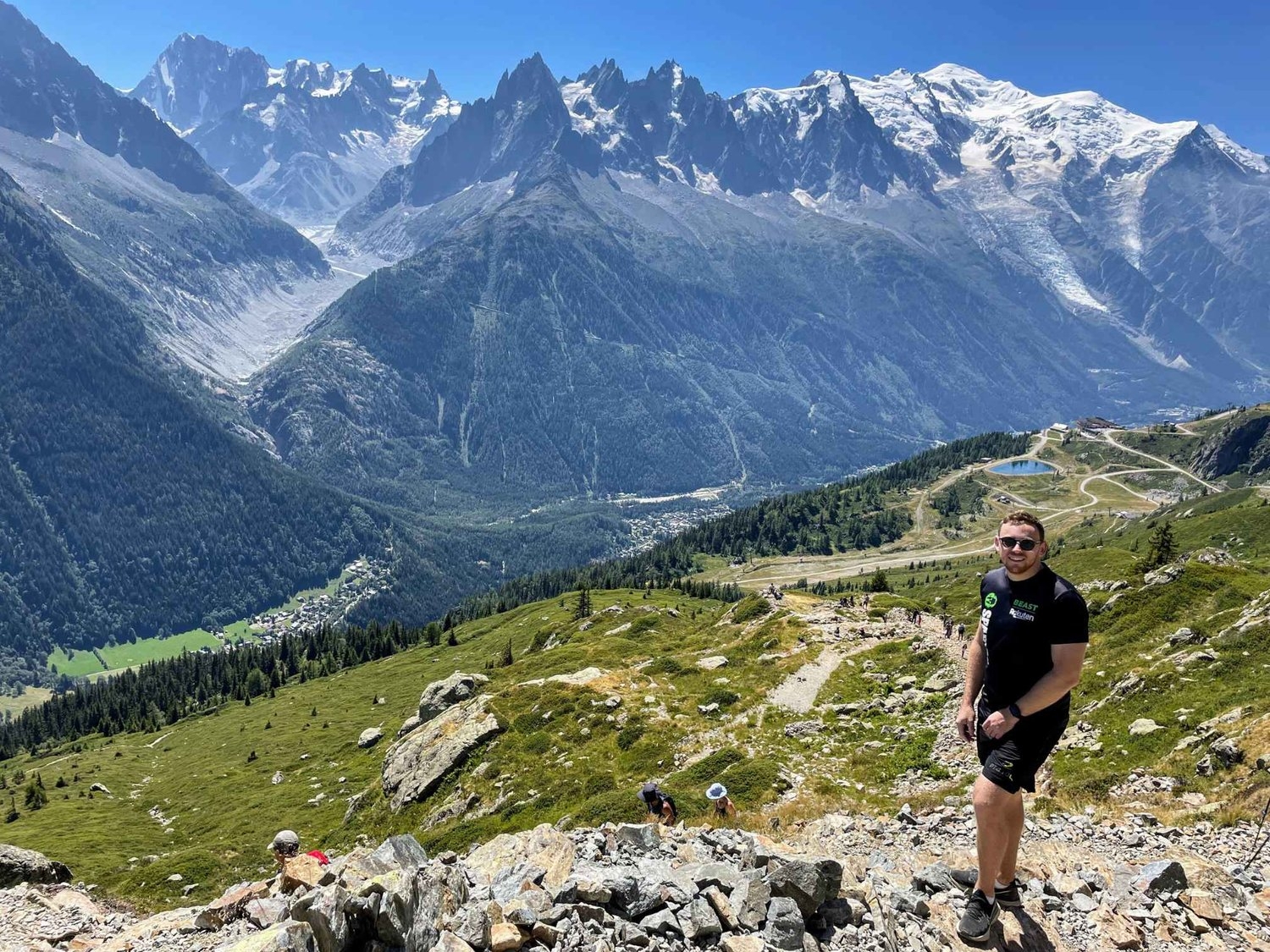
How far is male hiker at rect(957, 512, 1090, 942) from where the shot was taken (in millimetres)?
13516

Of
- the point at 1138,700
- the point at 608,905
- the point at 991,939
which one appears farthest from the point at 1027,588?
the point at 1138,700

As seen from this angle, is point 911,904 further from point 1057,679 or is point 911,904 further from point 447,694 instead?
point 447,694

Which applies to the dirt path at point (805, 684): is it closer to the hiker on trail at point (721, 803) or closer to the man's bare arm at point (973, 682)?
the hiker on trail at point (721, 803)

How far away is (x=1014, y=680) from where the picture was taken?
1418cm

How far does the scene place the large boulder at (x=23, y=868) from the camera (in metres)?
36.9

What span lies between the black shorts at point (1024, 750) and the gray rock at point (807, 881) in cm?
444

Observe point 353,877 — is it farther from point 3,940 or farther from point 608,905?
point 3,940

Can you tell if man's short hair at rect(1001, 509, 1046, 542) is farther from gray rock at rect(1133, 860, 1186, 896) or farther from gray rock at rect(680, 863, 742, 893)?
gray rock at rect(680, 863, 742, 893)

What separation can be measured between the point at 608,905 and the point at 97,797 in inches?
4969

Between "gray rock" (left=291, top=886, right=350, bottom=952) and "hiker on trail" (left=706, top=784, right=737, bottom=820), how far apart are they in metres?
18.9

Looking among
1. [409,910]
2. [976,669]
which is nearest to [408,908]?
[409,910]

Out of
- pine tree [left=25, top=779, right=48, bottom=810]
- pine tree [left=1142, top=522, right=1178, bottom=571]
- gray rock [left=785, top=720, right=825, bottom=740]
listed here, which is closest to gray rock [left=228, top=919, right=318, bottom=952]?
gray rock [left=785, top=720, right=825, bottom=740]

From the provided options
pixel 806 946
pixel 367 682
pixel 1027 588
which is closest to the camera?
pixel 1027 588

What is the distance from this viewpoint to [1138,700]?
3384 centimetres
